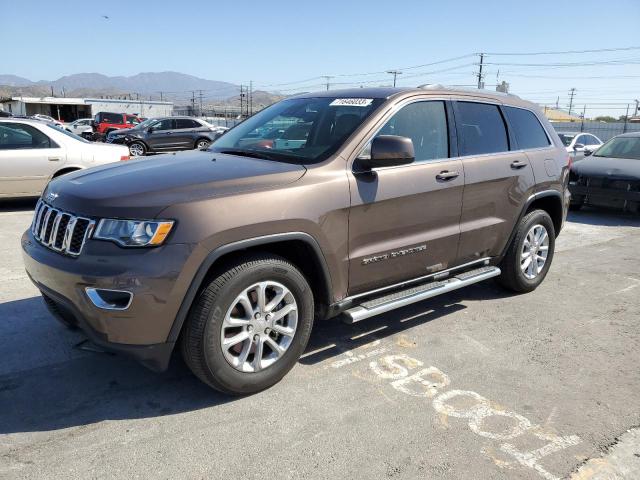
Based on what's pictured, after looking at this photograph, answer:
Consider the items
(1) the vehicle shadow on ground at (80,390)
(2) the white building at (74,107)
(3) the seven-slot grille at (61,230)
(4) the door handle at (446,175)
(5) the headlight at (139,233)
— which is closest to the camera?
(5) the headlight at (139,233)

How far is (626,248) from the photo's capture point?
24.1 feet

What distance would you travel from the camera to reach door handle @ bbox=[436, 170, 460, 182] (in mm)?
3887

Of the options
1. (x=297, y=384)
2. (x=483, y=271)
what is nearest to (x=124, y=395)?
(x=297, y=384)

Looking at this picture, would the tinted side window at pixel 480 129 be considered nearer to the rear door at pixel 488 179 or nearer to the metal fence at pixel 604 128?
the rear door at pixel 488 179

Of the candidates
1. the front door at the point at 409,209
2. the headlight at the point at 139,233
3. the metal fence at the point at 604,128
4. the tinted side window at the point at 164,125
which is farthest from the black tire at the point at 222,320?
Result: the metal fence at the point at 604,128

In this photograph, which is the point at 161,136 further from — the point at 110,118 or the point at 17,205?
the point at 110,118

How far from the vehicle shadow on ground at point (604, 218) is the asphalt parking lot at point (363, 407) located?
17.9 ft

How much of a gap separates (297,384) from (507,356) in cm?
161

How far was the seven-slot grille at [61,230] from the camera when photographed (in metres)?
2.75

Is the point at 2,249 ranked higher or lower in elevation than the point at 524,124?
lower

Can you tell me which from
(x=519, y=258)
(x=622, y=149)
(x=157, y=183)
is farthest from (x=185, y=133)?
(x=157, y=183)

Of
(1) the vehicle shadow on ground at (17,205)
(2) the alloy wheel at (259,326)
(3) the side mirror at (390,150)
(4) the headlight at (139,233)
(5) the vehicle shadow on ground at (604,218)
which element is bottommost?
(1) the vehicle shadow on ground at (17,205)

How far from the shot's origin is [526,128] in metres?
4.96

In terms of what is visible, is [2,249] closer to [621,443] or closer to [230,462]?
[230,462]
